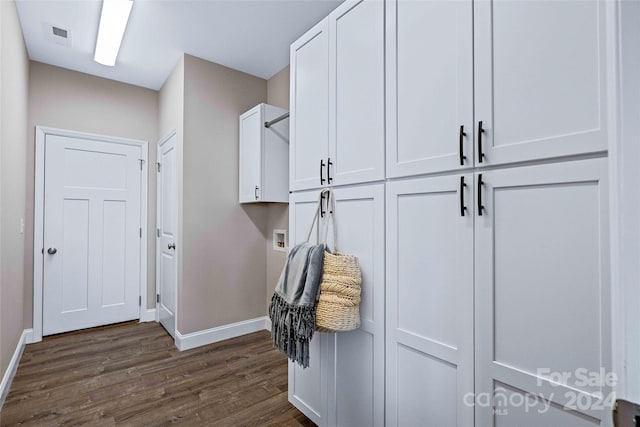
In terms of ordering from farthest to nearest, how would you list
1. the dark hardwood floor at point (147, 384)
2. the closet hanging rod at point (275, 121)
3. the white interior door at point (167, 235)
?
the white interior door at point (167, 235)
the closet hanging rod at point (275, 121)
the dark hardwood floor at point (147, 384)

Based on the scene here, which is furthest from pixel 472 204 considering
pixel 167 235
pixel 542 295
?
pixel 167 235

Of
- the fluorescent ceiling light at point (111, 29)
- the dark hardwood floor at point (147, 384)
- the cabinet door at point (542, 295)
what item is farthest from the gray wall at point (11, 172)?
the cabinet door at point (542, 295)

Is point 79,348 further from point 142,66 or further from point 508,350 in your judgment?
point 508,350

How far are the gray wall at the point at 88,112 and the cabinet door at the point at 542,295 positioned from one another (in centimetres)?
370

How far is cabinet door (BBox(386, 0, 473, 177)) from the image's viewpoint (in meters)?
1.13

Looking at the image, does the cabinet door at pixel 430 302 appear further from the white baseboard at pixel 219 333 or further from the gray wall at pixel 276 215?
the white baseboard at pixel 219 333

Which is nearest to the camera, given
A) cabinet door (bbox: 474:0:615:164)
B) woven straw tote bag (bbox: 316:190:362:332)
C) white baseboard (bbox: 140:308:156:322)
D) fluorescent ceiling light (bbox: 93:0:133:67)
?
cabinet door (bbox: 474:0:615:164)

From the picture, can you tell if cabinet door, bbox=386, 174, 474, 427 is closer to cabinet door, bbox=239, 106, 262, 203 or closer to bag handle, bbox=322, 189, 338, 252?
bag handle, bbox=322, 189, 338, 252

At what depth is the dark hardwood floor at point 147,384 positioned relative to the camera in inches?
77.9

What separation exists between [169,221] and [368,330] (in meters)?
2.67

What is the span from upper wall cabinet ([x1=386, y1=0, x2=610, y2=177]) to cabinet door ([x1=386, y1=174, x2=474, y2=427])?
0.13 meters

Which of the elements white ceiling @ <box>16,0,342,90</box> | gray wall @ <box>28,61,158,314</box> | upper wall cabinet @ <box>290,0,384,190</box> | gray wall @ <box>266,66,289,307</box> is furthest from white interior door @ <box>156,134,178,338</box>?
upper wall cabinet @ <box>290,0,384,190</box>

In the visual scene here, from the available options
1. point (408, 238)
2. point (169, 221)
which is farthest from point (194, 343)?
point (408, 238)

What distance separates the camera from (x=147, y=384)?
92.8 inches
